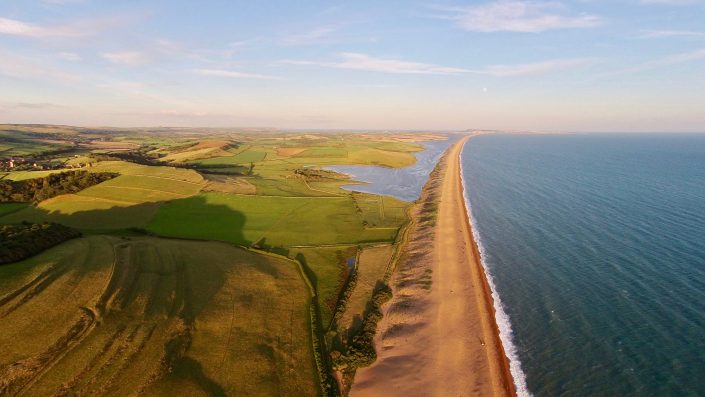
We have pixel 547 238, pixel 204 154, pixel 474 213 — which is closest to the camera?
pixel 547 238

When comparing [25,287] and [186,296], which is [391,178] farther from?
[25,287]

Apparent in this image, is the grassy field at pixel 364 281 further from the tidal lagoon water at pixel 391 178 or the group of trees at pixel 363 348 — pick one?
the tidal lagoon water at pixel 391 178

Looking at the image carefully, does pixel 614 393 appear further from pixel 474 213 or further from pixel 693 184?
pixel 693 184

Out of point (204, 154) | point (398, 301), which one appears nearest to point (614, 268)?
point (398, 301)

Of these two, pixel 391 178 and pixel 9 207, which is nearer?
pixel 9 207

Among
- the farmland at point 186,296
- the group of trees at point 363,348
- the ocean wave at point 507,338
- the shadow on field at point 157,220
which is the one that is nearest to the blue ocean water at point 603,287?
the ocean wave at point 507,338

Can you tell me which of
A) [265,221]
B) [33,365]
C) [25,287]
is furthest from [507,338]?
[265,221]
